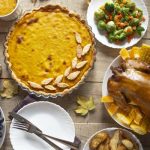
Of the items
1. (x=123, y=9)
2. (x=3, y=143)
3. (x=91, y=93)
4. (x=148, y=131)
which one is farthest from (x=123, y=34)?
(x=3, y=143)

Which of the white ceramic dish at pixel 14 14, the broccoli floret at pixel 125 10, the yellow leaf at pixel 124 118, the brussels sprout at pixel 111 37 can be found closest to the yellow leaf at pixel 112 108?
the yellow leaf at pixel 124 118

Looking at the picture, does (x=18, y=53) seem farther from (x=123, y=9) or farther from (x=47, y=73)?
(x=123, y=9)

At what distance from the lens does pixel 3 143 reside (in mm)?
2160

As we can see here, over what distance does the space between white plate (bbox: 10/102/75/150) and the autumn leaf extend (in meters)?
0.07

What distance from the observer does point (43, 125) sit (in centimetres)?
215

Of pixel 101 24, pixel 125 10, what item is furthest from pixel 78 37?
pixel 125 10

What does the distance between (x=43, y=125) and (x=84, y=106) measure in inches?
7.2

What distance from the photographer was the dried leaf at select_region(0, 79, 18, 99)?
7.14 feet

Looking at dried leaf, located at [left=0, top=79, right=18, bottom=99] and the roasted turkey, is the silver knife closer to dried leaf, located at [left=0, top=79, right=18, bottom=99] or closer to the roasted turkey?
dried leaf, located at [left=0, top=79, right=18, bottom=99]

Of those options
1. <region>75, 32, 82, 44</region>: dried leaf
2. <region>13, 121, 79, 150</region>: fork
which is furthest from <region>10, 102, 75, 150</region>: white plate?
<region>75, 32, 82, 44</region>: dried leaf

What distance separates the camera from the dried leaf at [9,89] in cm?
218

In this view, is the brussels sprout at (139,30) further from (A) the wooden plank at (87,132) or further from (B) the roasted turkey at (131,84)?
(A) the wooden plank at (87,132)

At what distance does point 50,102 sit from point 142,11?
1.74 feet

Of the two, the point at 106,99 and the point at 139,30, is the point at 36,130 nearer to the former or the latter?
the point at 106,99
